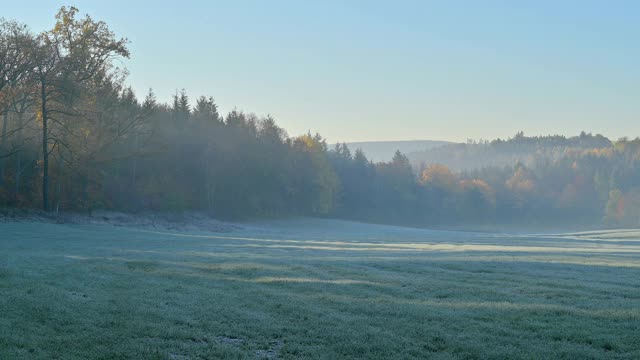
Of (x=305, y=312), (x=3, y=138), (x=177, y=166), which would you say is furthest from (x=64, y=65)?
(x=305, y=312)

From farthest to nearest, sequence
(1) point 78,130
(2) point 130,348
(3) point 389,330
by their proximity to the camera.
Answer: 1. (1) point 78,130
2. (3) point 389,330
3. (2) point 130,348

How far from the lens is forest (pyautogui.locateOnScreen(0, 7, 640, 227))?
55469 millimetres

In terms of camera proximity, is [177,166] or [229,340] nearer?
[229,340]

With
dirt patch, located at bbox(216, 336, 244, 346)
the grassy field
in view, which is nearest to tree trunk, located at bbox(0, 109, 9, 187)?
the grassy field

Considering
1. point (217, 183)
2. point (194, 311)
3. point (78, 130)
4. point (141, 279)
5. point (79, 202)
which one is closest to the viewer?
point (194, 311)

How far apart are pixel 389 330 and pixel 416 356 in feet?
5.22

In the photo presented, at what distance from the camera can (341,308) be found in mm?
14594

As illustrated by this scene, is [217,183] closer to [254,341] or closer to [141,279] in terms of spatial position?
[141,279]

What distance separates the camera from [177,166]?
88.7m

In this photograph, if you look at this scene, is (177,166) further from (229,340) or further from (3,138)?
(229,340)

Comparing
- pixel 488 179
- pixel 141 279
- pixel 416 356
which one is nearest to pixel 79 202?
pixel 141 279

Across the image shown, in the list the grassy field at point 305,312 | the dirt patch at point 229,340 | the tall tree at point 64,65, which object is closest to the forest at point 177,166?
the tall tree at point 64,65

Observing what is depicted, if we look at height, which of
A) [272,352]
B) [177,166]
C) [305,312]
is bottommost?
[272,352]

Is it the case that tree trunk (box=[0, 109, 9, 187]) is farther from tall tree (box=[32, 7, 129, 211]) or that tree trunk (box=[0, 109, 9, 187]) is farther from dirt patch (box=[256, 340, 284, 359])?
dirt patch (box=[256, 340, 284, 359])
